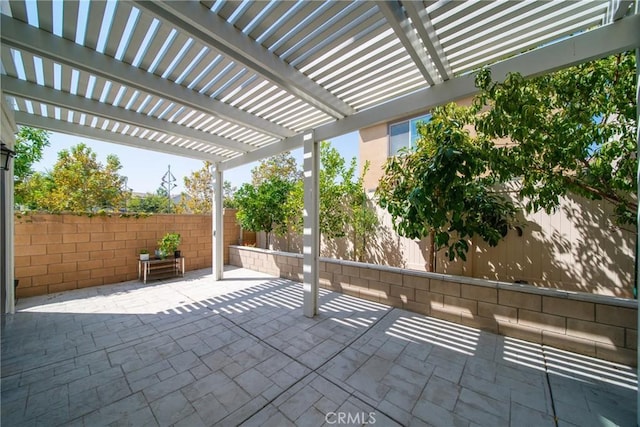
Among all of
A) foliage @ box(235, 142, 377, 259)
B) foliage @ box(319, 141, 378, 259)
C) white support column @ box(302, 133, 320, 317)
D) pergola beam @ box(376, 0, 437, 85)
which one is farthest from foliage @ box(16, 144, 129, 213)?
pergola beam @ box(376, 0, 437, 85)

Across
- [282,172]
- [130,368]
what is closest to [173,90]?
[130,368]

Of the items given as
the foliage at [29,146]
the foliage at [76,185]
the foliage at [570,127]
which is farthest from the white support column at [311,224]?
the foliage at [76,185]

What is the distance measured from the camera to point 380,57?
85.3 inches

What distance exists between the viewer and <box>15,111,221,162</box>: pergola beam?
3266 millimetres

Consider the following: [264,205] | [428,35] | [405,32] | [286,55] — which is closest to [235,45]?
[286,55]

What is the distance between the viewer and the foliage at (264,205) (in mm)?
5857

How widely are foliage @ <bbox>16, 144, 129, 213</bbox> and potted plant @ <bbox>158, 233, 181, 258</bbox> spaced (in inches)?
77.2

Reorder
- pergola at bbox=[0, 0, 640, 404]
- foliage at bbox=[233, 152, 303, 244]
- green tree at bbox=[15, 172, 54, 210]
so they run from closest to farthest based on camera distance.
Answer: pergola at bbox=[0, 0, 640, 404] → green tree at bbox=[15, 172, 54, 210] → foliage at bbox=[233, 152, 303, 244]

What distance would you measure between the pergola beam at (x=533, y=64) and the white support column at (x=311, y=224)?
2.04 ft

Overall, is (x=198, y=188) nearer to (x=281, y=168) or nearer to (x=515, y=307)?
(x=281, y=168)

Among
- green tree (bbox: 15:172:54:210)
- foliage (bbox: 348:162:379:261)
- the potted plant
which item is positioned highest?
green tree (bbox: 15:172:54:210)

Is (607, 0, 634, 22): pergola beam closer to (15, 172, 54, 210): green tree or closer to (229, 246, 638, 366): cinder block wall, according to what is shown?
(229, 246, 638, 366): cinder block wall

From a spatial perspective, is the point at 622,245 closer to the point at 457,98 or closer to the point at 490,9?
the point at 457,98

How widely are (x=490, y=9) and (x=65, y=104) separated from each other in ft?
14.1
